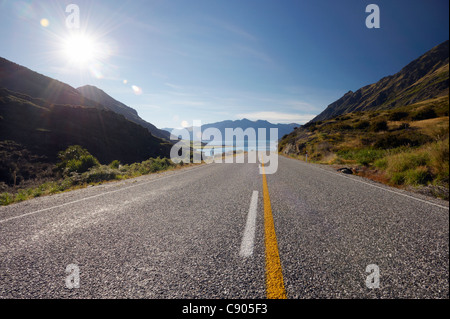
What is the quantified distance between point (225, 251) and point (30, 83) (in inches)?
2685

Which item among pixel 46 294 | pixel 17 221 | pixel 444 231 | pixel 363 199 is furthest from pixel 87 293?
pixel 363 199

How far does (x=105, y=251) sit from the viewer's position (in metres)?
2.06

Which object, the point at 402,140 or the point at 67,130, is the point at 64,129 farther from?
the point at 402,140

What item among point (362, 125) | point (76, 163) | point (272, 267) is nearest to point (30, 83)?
point (76, 163)

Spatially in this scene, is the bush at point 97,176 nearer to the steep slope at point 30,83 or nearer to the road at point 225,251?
the road at point 225,251

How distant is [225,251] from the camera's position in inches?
80.4

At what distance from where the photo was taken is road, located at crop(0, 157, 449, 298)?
4.91 ft

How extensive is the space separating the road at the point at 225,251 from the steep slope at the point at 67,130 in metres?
20.4

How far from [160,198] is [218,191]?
1628 mm

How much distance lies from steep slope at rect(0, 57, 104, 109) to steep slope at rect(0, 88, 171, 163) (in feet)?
83.8

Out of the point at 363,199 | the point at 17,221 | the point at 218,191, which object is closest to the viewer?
the point at 17,221

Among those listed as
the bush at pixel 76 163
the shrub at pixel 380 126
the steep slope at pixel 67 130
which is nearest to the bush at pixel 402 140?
the shrub at pixel 380 126

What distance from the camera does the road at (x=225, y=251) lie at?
150 cm

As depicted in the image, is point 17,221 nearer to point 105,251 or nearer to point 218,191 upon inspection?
point 105,251
